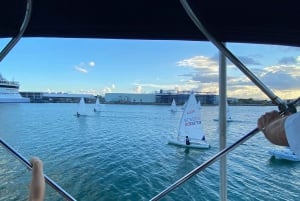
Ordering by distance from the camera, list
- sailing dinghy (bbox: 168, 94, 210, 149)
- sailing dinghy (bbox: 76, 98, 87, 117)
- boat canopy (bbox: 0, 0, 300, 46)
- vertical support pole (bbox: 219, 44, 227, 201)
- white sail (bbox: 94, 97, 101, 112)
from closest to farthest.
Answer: boat canopy (bbox: 0, 0, 300, 46)
vertical support pole (bbox: 219, 44, 227, 201)
sailing dinghy (bbox: 168, 94, 210, 149)
sailing dinghy (bbox: 76, 98, 87, 117)
white sail (bbox: 94, 97, 101, 112)

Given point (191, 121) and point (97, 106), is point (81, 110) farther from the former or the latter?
point (191, 121)

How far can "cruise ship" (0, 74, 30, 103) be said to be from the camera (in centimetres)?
3466

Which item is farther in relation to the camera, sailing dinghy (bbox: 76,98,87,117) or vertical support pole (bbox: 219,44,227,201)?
sailing dinghy (bbox: 76,98,87,117)

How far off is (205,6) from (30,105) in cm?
4280

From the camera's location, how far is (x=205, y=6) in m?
0.88

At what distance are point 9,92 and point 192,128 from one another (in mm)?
28418

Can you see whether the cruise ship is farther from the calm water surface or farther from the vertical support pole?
the vertical support pole

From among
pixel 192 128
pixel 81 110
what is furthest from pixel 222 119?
pixel 81 110

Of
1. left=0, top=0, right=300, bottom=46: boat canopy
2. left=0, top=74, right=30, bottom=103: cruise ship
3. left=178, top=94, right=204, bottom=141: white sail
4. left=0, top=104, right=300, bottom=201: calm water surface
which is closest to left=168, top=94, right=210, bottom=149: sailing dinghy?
left=178, top=94, right=204, bottom=141: white sail

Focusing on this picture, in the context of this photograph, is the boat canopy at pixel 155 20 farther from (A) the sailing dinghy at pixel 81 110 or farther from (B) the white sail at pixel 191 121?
(A) the sailing dinghy at pixel 81 110

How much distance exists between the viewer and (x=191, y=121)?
13875 millimetres

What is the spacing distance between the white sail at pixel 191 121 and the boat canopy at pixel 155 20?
38.4ft

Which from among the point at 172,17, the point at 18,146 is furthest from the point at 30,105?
the point at 172,17

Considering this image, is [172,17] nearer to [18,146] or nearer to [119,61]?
[18,146]
